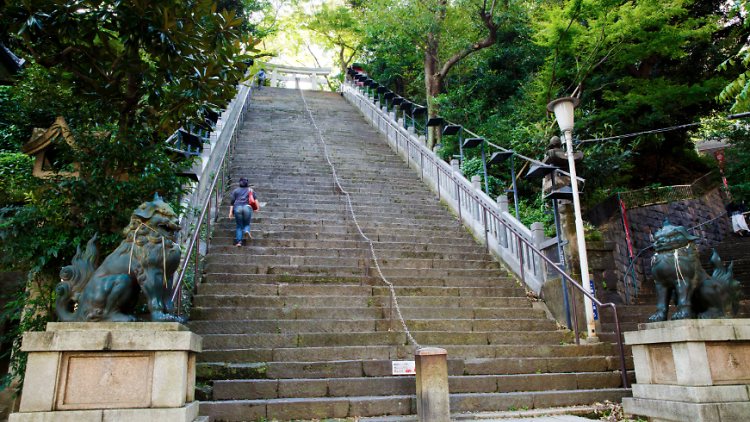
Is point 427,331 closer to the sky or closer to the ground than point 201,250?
closer to the ground

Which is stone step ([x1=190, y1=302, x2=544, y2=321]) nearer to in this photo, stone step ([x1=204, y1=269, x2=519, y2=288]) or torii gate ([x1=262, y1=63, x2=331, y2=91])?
stone step ([x1=204, y1=269, x2=519, y2=288])

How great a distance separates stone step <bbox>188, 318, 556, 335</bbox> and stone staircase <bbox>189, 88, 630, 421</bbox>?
0.04 feet

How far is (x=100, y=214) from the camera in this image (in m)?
4.89

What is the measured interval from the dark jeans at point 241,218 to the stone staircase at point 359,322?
29cm

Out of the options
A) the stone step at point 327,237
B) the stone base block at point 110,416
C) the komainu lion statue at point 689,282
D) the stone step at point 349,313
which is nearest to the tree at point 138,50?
the stone step at point 349,313

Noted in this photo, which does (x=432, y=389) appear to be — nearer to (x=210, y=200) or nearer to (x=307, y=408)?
(x=307, y=408)

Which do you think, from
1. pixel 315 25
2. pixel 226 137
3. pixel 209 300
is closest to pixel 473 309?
pixel 209 300

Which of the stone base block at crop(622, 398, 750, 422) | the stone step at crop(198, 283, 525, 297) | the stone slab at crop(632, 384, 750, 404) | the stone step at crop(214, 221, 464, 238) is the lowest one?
the stone base block at crop(622, 398, 750, 422)

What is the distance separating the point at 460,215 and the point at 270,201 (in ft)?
14.0

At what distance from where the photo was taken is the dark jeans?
7.71m

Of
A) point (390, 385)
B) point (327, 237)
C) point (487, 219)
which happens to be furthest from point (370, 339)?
point (487, 219)

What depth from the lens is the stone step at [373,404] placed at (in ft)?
14.2

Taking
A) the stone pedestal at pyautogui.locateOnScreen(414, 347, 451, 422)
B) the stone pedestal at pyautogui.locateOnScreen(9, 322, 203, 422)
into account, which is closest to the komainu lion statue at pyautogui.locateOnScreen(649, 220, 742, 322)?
the stone pedestal at pyautogui.locateOnScreen(414, 347, 451, 422)

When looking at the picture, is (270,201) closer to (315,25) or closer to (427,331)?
(427,331)
